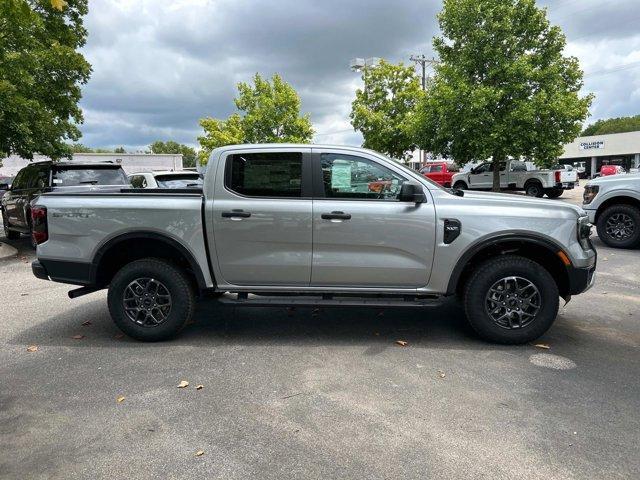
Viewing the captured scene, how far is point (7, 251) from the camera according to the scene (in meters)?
10.4

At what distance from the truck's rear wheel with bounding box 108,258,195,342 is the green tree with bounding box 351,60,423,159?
2837cm

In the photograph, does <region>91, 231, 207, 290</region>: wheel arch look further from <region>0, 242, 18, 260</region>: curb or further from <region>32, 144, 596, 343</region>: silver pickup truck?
<region>0, 242, 18, 260</region>: curb

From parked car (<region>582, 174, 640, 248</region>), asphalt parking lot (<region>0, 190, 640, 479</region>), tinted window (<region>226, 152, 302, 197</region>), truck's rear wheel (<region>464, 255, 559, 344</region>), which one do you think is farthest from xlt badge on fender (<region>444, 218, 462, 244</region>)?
parked car (<region>582, 174, 640, 248</region>)

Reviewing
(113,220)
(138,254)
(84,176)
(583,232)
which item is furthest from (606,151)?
(113,220)

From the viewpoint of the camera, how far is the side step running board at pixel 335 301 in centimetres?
447

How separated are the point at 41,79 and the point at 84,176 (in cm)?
432

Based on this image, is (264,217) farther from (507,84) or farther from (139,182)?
(507,84)

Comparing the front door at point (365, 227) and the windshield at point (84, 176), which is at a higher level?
the windshield at point (84, 176)

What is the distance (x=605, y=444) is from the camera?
2.93m

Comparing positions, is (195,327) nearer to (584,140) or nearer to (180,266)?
(180,266)

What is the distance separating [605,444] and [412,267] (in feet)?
6.62

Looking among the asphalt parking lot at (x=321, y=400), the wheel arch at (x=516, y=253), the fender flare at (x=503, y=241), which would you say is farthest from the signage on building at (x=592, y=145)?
the fender flare at (x=503, y=241)

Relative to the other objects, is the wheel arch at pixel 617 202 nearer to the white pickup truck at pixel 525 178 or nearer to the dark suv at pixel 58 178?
the dark suv at pixel 58 178

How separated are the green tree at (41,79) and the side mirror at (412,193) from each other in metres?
8.04
